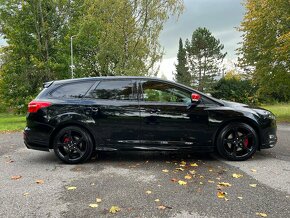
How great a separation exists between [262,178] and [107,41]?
18372 millimetres

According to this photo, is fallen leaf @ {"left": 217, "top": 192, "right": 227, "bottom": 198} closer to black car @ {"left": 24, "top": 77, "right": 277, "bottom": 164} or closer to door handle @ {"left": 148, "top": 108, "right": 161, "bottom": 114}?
black car @ {"left": 24, "top": 77, "right": 277, "bottom": 164}

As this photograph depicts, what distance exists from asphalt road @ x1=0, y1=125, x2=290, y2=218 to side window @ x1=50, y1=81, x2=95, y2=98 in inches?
53.0

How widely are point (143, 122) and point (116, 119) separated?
52 cm

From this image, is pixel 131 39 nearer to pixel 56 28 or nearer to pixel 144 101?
pixel 56 28

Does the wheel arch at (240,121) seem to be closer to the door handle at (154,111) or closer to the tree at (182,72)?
the door handle at (154,111)

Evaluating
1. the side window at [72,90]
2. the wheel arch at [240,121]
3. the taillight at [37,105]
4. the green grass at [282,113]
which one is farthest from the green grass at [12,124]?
the green grass at [282,113]

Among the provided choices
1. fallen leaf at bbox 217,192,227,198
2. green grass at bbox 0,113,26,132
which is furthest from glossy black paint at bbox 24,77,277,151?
green grass at bbox 0,113,26,132

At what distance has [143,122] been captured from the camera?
558 centimetres

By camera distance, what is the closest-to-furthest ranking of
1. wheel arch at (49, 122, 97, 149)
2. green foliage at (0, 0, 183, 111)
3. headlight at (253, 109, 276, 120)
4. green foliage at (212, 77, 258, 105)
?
wheel arch at (49, 122, 97, 149)
headlight at (253, 109, 276, 120)
green foliage at (0, 0, 183, 111)
green foliage at (212, 77, 258, 105)

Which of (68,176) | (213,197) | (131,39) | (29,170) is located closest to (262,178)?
(213,197)

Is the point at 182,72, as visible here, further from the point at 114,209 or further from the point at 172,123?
the point at 114,209

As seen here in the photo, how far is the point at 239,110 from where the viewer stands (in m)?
5.69

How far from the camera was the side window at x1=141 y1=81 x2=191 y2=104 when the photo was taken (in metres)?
5.68

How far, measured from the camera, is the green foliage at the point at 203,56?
1836 inches
